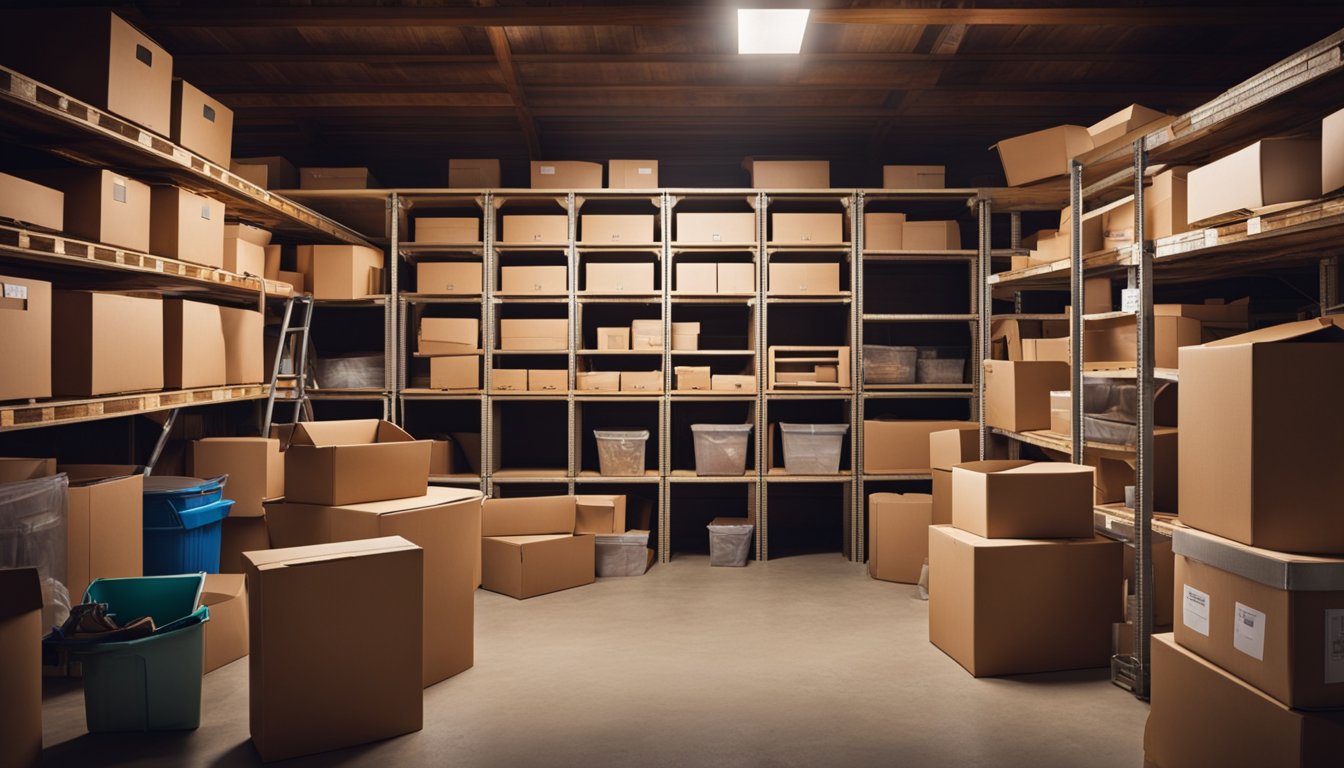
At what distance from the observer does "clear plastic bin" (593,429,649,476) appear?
4.97 metres

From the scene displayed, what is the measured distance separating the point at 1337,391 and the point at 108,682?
350 centimetres

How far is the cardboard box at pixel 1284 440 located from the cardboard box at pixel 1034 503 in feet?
3.46

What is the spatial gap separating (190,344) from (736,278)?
3043 millimetres

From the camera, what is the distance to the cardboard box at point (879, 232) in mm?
5032

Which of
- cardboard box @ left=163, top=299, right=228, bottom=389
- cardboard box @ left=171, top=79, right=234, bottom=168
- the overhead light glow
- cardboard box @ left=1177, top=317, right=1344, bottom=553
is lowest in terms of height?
cardboard box @ left=1177, top=317, right=1344, bottom=553

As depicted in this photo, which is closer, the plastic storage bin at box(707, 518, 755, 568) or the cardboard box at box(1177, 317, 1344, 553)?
the cardboard box at box(1177, 317, 1344, 553)

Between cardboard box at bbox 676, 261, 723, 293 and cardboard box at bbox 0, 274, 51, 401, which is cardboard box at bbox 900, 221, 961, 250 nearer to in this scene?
cardboard box at bbox 676, 261, 723, 293

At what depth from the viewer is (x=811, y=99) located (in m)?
5.08

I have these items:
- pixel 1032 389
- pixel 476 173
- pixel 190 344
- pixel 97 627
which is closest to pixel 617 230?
pixel 476 173

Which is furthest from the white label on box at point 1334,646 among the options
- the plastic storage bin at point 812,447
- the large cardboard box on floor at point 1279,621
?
the plastic storage bin at point 812,447

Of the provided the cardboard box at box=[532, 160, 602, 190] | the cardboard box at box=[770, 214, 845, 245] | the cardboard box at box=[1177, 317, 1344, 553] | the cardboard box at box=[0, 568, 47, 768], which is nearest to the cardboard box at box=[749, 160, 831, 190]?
the cardboard box at box=[770, 214, 845, 245]

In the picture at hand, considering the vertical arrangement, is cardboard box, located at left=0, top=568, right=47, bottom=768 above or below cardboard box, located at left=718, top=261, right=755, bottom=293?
below

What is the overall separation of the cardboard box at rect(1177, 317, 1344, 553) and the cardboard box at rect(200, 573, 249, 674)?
3408 mm

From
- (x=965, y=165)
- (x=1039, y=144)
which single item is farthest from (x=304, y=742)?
(x=965, y=165)
